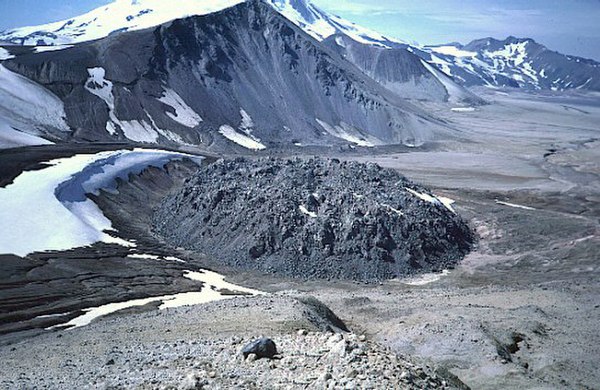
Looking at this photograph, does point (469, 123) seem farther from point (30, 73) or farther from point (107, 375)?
point (107, 375)

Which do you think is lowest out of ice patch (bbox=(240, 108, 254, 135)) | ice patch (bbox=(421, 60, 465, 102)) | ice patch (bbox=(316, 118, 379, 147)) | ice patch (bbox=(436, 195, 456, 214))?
ice patch (bbox=(436, 195, 456, 214))

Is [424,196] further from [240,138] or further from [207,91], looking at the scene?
[207,91]

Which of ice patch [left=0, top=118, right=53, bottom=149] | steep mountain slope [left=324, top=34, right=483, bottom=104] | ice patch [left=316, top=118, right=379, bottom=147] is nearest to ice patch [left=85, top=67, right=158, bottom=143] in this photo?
ice patch [left=0, top=118, right=53, bottom=149]

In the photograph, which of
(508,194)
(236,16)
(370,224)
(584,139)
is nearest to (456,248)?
(370,224)

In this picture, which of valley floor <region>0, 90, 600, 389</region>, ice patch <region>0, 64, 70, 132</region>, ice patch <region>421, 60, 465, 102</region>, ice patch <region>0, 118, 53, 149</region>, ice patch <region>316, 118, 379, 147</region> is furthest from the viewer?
ice patch <region>421, 60, 465, 102</region>

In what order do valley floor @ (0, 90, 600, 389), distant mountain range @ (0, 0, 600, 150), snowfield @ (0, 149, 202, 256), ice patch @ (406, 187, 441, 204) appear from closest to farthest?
valley floor @ (0, 90, 600, 389)
snowfield @ (0, 149, 202, 256)
ice patch @ (406, 187, 441, 204)
distant mountain range @ (0, 0, 600, 150)

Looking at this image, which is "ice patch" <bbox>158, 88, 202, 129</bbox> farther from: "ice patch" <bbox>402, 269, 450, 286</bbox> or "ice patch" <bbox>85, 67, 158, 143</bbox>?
"ice patch" <bbox>402, 269, 450, 286</bbox>

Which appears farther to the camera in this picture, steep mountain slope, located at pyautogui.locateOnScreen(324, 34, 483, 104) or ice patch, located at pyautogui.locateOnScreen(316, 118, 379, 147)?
steep mountain slope, located at pyautogui.locateOnScreen(324, 34, 483, 104)

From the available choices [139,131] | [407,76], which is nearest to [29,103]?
[139,131]
